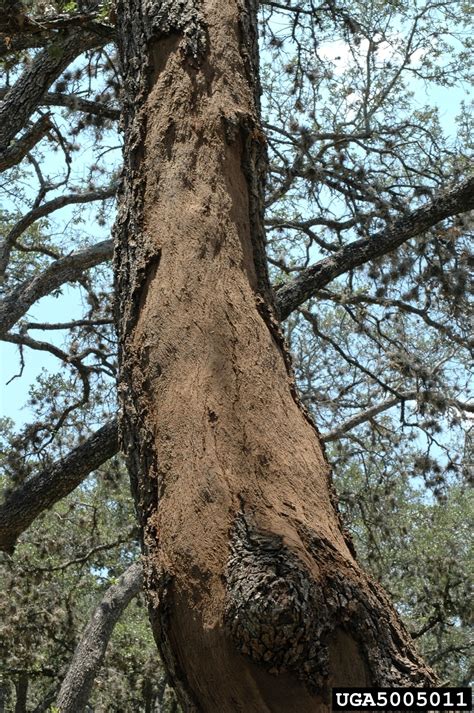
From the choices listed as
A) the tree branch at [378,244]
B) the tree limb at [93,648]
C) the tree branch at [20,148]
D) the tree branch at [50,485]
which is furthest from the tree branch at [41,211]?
the tree limb at [93,648]

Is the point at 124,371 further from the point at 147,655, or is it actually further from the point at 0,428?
the point at 0,428

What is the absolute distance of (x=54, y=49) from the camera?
3684 mm

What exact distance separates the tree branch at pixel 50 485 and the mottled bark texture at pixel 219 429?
3.18 metres

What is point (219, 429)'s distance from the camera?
158 centimetres

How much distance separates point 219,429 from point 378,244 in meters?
3.67

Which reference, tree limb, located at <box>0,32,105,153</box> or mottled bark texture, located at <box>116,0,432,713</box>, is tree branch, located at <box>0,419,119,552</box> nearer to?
tree limb, located at <box>0,32,105,153</box>

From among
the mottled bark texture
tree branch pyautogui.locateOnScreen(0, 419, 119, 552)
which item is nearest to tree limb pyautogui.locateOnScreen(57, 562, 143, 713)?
tree branch pyautogui.locateOnScreen(0, 419, 119, 552)

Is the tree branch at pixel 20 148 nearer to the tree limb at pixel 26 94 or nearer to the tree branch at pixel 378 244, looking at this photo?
the tree limb at pixel 26 94

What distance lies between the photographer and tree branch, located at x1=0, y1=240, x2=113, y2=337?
6.04 meters

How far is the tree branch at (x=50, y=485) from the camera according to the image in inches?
196

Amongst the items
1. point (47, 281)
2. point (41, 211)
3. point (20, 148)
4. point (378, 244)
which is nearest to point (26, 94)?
point (20, 148)

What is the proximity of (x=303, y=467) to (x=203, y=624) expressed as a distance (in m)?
0.35

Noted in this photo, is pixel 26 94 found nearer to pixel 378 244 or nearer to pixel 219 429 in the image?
pixel 378 244

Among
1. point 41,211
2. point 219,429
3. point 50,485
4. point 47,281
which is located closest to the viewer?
point 219,429
